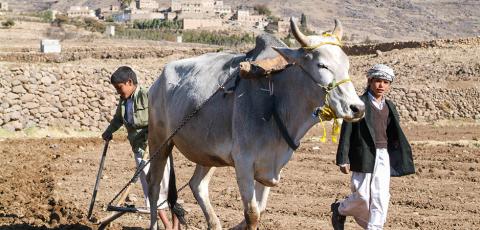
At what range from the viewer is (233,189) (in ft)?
42.1

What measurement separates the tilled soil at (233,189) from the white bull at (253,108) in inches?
89.4

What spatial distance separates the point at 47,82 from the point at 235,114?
1742 cm

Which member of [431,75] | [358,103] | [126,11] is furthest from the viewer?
[126,11]

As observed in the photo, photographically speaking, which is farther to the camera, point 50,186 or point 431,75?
point 431,75

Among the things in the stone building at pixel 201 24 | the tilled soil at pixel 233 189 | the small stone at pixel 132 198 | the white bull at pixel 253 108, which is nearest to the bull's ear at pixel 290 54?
the white bull at pixel 253 108

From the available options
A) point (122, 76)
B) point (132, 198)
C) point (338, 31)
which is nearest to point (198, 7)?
point (132, 198)

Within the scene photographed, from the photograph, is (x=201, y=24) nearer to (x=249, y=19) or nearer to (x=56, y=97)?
(x=249, y=19)

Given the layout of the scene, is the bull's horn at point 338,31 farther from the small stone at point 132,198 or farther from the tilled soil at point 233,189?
the small stone at point 132,198

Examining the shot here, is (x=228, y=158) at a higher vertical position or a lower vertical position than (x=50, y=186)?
higher

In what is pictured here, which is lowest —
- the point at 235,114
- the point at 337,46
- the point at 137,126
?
the point at 137,126

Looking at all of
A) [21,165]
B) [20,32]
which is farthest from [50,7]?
[21,165]

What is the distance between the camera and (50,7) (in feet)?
578

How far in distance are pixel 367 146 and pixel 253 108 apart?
1262 mm

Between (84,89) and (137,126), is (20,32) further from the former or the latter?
(137,126)
